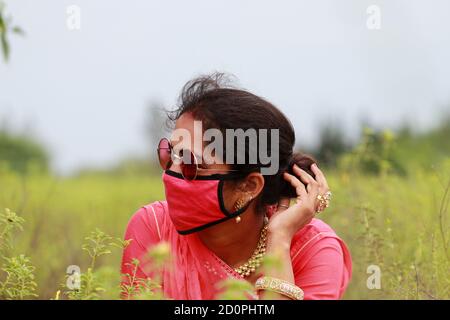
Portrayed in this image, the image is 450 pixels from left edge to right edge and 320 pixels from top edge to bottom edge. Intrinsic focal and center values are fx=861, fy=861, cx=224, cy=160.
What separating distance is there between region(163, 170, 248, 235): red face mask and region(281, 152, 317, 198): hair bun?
237 millimetres

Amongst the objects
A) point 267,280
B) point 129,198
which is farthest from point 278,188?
point 129,198

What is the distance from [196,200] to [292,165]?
0.43 meters

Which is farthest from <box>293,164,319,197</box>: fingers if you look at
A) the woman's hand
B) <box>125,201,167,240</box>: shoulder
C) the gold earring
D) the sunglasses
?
<box>125,201,167,240</box>: shoulder

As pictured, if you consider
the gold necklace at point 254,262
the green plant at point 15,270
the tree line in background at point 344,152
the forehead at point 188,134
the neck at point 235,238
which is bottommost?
the tree line in background at point 344,152

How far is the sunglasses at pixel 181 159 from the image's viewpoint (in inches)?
114

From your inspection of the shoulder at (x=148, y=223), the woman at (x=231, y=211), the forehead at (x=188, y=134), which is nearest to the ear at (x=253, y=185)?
the woman at (x=231, y=211)

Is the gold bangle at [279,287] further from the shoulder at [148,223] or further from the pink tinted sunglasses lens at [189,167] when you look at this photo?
the shoulder at [148,223]

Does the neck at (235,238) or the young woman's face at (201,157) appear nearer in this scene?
the young woman's face at (201,157)

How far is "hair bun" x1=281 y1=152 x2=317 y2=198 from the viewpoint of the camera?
3131 mm

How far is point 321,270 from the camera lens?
3.01 meters

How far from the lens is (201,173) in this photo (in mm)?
2932
